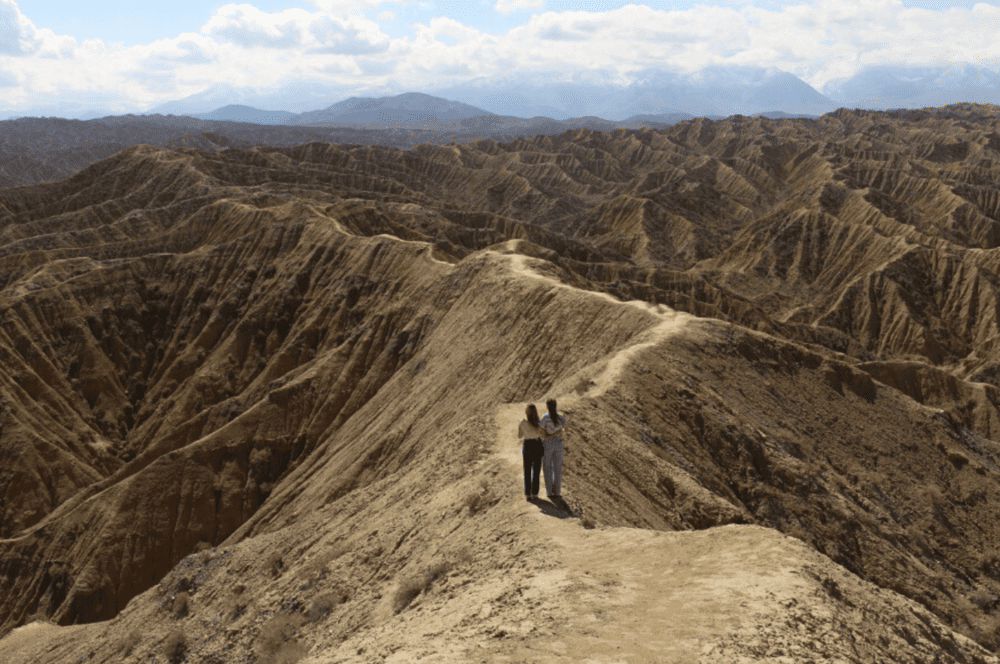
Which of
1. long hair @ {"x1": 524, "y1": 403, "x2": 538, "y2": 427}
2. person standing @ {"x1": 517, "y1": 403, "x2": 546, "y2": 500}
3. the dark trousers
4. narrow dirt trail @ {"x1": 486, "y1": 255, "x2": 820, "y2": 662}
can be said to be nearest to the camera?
narrow dirt trail @ {"x1": 486, "y1": 255, "x2": 820, "y2": 662}

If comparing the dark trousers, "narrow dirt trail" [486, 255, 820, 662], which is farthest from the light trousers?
"narrow dirt trail" [486, 255, 820, 662]

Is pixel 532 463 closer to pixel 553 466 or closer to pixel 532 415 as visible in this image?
pixel 553 466

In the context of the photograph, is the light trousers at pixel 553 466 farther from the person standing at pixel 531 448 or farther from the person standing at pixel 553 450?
the person standing at pixel 531 448

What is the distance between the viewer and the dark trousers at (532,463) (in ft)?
44.6

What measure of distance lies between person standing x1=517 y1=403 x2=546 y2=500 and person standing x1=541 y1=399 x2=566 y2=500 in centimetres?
13

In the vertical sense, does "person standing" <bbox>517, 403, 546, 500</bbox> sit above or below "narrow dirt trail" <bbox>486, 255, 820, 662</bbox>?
above

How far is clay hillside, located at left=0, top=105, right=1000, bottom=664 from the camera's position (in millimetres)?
11508

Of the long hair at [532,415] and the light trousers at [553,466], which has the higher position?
the long hair at [532,415]

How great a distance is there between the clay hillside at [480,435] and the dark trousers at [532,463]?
59cm

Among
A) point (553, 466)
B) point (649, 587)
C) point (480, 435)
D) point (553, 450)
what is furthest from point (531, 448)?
point (480, 435)

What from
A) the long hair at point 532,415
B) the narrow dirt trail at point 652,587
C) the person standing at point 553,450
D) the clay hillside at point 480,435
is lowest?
the clay hillside at point 480,435

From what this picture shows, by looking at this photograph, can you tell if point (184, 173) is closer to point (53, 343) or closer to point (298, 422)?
point (53, 343)

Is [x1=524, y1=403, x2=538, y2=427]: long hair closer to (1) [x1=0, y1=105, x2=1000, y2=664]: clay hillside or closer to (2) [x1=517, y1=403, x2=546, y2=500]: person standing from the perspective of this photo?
(2) [x1=517, y1=403, x2=546, y2=500]: person standing

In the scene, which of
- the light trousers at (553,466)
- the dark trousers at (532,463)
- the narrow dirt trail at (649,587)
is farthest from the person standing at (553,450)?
the narrow dirt trail at (649,587)
